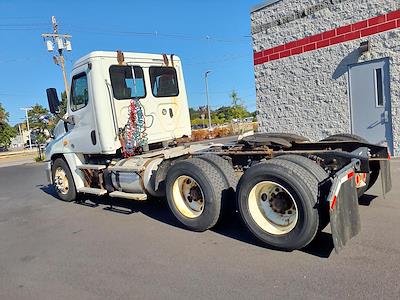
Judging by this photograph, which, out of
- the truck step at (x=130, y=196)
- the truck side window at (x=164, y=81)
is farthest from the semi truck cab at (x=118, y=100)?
the truck step at (x=130, y=196)

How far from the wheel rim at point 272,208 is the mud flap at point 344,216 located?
533 millimetres

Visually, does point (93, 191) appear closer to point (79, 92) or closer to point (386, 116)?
point (79, 92)

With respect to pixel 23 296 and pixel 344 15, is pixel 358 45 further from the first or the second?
pixel 23 296

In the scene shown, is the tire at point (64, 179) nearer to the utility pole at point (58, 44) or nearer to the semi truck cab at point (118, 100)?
the semi truck cab at point (118, 100)

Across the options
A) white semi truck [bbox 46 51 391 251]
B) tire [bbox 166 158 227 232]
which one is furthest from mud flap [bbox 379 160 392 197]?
tire [bbox 166 158 227 232]

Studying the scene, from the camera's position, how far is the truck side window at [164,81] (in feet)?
25.0

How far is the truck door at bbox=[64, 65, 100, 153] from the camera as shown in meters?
7.01

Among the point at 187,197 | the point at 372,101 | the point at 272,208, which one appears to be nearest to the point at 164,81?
the point at 187,197

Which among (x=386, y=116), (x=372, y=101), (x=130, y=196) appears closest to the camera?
(x=130, y=196)

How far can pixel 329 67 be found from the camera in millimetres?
10742

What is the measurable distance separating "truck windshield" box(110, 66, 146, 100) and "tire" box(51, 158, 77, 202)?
2191 mm

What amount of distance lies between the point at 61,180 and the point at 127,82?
2.78 metres

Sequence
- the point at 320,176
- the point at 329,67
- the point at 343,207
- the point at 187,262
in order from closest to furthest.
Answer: the point at 343,207
the point at 320,176
the point at 187,262
the point at 329,67

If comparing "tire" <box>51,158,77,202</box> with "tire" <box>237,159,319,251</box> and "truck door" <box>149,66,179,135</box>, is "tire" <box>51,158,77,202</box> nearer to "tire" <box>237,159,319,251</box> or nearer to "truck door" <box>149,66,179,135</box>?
"truck door" <box>149,66,179,135</box>
